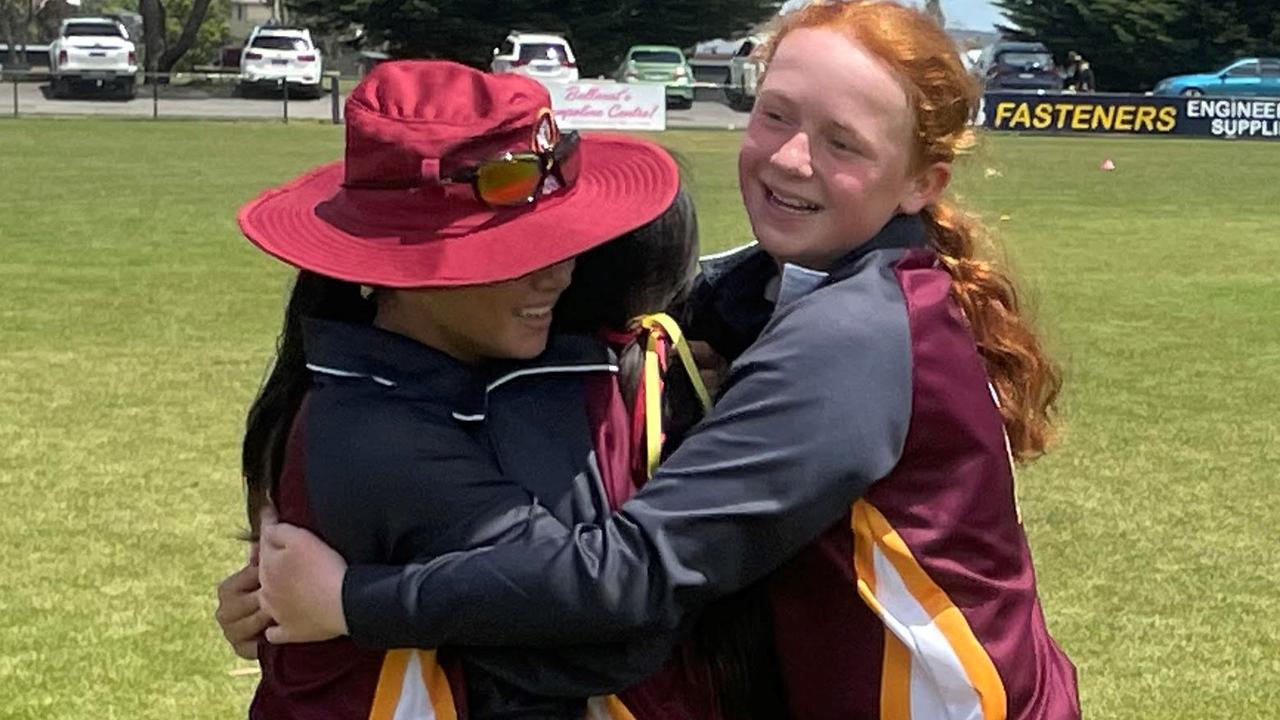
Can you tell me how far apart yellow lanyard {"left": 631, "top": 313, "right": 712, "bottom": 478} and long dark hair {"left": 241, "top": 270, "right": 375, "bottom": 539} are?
33 cm

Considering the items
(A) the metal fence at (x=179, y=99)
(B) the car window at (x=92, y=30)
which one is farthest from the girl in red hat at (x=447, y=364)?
(B) the car window at (x=92, y=30)

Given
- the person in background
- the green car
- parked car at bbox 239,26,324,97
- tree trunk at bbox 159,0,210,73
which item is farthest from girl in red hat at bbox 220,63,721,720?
tree trunk at bbox 159,0,210,73

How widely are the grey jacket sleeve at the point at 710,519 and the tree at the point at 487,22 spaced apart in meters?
45.8

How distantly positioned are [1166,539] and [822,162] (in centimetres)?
439

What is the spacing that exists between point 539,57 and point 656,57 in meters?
4.64

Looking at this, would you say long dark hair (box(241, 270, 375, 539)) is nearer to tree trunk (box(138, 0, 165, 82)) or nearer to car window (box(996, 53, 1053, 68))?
car window (box(996, 53, 1053, 68))

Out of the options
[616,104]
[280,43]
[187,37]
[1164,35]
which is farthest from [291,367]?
[187,37]

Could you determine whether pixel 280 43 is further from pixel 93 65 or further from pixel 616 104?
pixel 616 104

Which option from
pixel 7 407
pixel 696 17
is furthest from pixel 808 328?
pixel 696 17

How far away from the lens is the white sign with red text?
3275 cm

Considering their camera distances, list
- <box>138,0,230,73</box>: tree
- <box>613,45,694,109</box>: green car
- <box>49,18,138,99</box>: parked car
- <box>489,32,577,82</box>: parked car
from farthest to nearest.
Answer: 1. <box>138,0,230,73</box>: tree
2. <box>613,45,694,109</box>: green car
3. <box>49,18,138,99</box>: parked car
4. <box>489,32,577,82</box>: parked car

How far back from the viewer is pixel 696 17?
54.0m

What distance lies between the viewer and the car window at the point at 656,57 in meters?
44.8

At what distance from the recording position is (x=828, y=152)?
220cm
